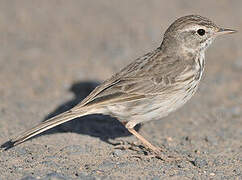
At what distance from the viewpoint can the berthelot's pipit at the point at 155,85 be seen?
6672mm

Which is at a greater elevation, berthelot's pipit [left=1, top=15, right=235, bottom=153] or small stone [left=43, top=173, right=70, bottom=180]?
berthelot's pipit [left=1, top=15, right=235, bottom=153]

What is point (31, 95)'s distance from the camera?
920cm

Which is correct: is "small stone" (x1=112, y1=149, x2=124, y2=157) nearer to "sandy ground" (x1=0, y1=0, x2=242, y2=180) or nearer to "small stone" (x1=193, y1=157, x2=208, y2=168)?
"sandy ground" (x1=0, y1=0, x2=242, y2=180)

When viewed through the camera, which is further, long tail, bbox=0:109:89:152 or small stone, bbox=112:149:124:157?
small stone, bbox=112:149:124:157

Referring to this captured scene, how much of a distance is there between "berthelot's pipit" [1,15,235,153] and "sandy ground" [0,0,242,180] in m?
0.54

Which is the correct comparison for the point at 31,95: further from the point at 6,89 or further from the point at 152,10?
the point at 152,10

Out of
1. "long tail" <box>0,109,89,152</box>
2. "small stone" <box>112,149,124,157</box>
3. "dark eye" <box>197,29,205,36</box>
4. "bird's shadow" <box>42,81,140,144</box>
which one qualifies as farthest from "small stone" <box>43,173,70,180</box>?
"dark eye" <box>197,29,205,36</box>

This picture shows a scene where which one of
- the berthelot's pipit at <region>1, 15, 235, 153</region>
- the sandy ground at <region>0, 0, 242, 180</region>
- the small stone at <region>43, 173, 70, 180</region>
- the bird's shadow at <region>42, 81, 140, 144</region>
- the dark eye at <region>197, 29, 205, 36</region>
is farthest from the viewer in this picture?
the bird's shadow at <region>42, 81, 140, 144</region>

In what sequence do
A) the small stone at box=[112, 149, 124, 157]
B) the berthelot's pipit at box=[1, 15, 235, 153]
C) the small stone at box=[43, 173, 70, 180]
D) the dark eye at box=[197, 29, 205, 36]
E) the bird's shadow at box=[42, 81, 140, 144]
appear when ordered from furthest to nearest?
the bird's shadow at box=[42, 81, 140, 144] → the dark eye at box=[197, 29, 205, 36] → the small stone at box=[112, 149, 124, 157] → the berthelot's pipit at box=[1, 15, 235, 153] → the small stone at box=[43, 173, 70, 180]

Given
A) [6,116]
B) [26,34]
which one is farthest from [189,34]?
[26,34]

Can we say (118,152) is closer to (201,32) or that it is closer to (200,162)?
(200,162)

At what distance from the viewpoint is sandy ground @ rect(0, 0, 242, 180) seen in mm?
6418

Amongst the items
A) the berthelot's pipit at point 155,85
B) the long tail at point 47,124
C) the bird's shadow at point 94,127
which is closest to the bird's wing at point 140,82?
the berthelot's pipit at point 155,85

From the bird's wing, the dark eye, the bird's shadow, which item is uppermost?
the dark eye
